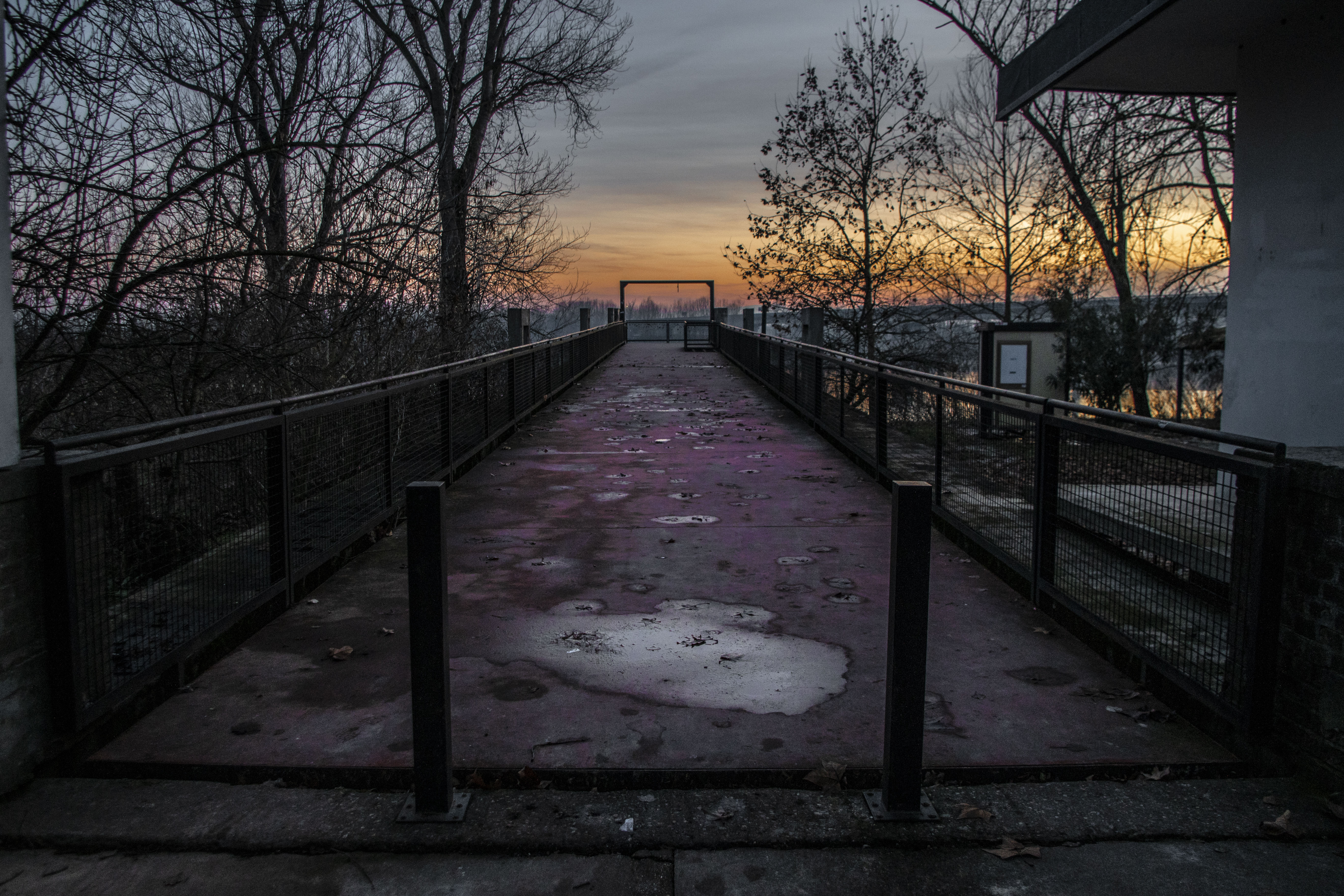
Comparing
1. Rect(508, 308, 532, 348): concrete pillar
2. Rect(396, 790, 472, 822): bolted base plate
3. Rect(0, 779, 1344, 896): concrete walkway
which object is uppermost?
Rect(508, 308, 532, 348): concrete pillar

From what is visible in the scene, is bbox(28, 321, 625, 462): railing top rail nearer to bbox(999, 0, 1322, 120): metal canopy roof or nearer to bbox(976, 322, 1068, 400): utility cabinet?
bbox(999, 0, 1322, 120): metal canopy roof

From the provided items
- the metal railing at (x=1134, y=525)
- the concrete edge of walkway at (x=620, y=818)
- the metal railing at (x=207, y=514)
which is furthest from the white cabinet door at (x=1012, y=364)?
the concrete edge of walkway at (x=620, y=818)

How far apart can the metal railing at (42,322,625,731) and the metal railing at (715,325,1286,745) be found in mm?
3850

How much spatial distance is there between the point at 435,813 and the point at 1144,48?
6.44 meters

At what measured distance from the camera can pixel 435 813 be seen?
3.03m

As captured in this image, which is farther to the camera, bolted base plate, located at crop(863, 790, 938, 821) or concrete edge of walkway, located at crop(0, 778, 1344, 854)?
bolted base plate, located at crop(863, 790, 938, 821)

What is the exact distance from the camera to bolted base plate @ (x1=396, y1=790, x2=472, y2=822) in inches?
118

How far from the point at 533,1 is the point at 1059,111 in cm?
1098

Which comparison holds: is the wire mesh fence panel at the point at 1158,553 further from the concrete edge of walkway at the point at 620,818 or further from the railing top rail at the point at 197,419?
the railing top rail at the point at 197,419

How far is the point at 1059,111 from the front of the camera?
64.7ft

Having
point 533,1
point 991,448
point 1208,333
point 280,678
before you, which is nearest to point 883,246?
→ point 1208,333

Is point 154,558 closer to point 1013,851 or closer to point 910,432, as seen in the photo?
point 1013,851

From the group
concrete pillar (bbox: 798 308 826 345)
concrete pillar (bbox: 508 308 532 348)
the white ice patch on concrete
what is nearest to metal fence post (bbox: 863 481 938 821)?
the white ice patch on concrete

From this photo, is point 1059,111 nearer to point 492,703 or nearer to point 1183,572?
point 1183,572
